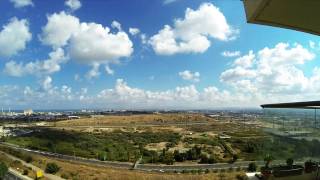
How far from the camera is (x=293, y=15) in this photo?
6.71 m

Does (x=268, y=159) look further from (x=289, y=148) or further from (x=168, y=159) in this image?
(x=168, y=159)

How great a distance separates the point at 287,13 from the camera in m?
6.60

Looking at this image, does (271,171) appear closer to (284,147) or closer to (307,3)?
(284,147)

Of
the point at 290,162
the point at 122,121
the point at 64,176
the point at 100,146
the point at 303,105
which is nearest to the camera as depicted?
the point at 303,105

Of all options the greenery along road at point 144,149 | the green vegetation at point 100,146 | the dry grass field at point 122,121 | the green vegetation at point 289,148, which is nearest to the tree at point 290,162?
the green vegetation at point 289,148

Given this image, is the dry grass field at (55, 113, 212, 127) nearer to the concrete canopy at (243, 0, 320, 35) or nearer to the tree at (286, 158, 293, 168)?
the tree at (286, 158, 293, 168)

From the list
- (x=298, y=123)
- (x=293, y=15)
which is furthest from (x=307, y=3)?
(x=298, y=123)

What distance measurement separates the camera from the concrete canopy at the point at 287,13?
19.8 ft

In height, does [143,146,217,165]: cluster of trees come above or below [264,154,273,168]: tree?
below

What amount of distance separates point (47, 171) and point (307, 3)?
28452 mm

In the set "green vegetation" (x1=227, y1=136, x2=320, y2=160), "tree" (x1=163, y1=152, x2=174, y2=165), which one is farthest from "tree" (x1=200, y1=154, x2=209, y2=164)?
"green vegetation" (x1=227, y1=136, x2=320, y2=160)

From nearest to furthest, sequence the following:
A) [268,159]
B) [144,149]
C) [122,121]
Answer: [268,159]
[144,149]
[122,121]

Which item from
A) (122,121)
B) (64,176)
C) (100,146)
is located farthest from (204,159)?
(122,121)

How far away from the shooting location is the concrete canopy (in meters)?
→ 6.05
